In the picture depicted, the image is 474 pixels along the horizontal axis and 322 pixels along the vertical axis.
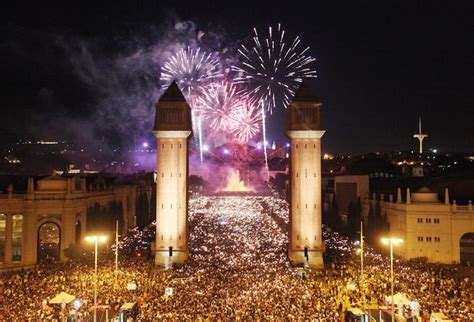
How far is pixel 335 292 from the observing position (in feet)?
110

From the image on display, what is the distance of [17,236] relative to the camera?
49.1 meters

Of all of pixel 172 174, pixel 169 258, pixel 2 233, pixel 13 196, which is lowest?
pixel 169 258

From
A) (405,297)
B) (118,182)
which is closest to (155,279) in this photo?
(405,297)

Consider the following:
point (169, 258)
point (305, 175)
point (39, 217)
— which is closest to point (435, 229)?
point (305, 175)

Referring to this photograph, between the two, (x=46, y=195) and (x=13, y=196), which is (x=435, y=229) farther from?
(x=13, y=196)

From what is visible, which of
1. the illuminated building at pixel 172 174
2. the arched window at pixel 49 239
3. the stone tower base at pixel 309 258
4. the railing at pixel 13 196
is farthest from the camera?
the arched window at pixel 49 239

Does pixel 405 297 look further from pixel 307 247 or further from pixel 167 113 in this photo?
pixel 167 113

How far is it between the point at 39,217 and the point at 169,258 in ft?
48.0

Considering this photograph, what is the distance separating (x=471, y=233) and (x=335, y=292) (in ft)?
94.1

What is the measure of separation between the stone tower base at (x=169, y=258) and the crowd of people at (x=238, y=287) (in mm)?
1421

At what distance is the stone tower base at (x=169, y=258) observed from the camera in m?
49.7

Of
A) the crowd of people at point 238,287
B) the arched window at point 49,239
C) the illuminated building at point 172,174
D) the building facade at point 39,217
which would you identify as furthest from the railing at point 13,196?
the illuminated building at point 172,174

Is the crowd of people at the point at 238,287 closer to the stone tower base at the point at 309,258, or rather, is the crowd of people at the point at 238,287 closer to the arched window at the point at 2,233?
the stone tower base at the point at 309,258

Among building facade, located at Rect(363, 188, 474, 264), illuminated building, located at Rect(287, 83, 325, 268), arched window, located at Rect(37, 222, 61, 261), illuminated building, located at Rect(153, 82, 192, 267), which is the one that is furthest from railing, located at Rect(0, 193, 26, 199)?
building facade, located at Rect(363, 188, 474, 264)
